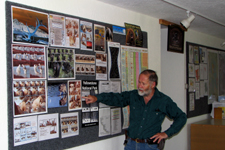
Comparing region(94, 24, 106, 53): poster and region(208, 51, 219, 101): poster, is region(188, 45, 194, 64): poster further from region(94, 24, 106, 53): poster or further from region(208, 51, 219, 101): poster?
region(94, 24, 106, 53): poster

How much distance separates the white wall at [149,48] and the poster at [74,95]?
1.34 ft

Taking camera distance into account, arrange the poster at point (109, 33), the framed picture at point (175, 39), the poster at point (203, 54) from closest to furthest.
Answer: the poster at point (109, 33), the framed picture at point (175, 39), the poster at point (203, 54)

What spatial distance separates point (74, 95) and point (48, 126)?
371 mm

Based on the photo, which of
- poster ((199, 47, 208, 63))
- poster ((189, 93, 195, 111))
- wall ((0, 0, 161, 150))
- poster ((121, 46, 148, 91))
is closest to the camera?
wall ((0, 0, 161, 150))

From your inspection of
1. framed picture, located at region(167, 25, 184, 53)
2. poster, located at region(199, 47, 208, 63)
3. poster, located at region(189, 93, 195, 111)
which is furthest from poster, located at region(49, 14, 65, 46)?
poster, located at region(199, 47, 208, 63)

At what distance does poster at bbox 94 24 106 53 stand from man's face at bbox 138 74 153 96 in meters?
0.53

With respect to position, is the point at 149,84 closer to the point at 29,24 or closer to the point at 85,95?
the point at 85,95

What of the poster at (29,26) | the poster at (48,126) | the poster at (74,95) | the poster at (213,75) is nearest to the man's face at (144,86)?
the poster at (74,95)

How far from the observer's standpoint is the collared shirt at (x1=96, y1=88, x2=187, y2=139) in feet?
7.50

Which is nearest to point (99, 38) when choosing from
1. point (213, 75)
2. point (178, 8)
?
point (178, 8)

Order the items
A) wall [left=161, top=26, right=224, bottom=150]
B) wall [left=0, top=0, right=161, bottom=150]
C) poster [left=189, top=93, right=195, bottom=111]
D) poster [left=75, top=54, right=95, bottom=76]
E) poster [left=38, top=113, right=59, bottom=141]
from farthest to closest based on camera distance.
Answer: poster [left=189, top=93, right=195, bottom=111]
wall [left=161, top=26, right=224, bottom=150]
poster [left=75, top=54, right=95, bottom=76]
poster [left=38, top=113, right=59, bottom=141]
wall [left=0, top=0, right=161, bottom=150]

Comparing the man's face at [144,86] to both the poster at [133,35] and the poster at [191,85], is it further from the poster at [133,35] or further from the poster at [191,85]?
the poster at [191,85]

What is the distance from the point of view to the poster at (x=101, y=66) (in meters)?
2.45

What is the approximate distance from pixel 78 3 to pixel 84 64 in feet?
1.93
